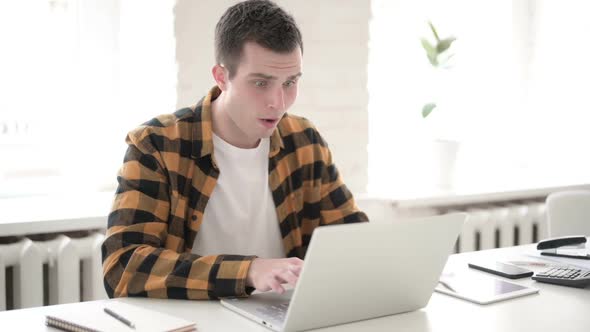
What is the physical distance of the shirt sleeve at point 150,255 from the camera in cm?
148

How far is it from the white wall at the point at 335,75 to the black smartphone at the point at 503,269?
1109 mm

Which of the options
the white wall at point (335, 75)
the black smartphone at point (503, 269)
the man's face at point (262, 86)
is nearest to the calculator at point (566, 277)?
the black smartphone at point (503, 269)

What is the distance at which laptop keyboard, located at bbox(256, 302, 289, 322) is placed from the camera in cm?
133

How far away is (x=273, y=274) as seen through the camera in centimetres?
142

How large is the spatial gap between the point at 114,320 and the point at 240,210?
0.60 meters

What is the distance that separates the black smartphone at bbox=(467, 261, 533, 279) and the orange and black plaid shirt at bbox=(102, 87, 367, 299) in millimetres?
333

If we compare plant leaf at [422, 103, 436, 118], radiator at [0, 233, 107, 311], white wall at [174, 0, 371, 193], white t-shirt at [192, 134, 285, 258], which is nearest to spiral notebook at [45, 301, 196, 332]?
white t-shirt at [192, 134, 285, 258]

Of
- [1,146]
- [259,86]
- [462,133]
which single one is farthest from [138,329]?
[462,133]

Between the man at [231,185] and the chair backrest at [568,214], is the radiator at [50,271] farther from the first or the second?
the chair backrest at [568,214]

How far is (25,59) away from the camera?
2.61 m

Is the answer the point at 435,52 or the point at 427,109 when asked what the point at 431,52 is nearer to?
the point at 435,52

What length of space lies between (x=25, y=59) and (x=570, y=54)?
92.9 inches

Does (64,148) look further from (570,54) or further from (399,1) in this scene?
(570,54)

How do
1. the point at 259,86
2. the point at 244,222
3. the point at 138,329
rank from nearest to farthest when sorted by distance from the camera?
the point at 138,329, the point at 259,86, the point at 244,222
